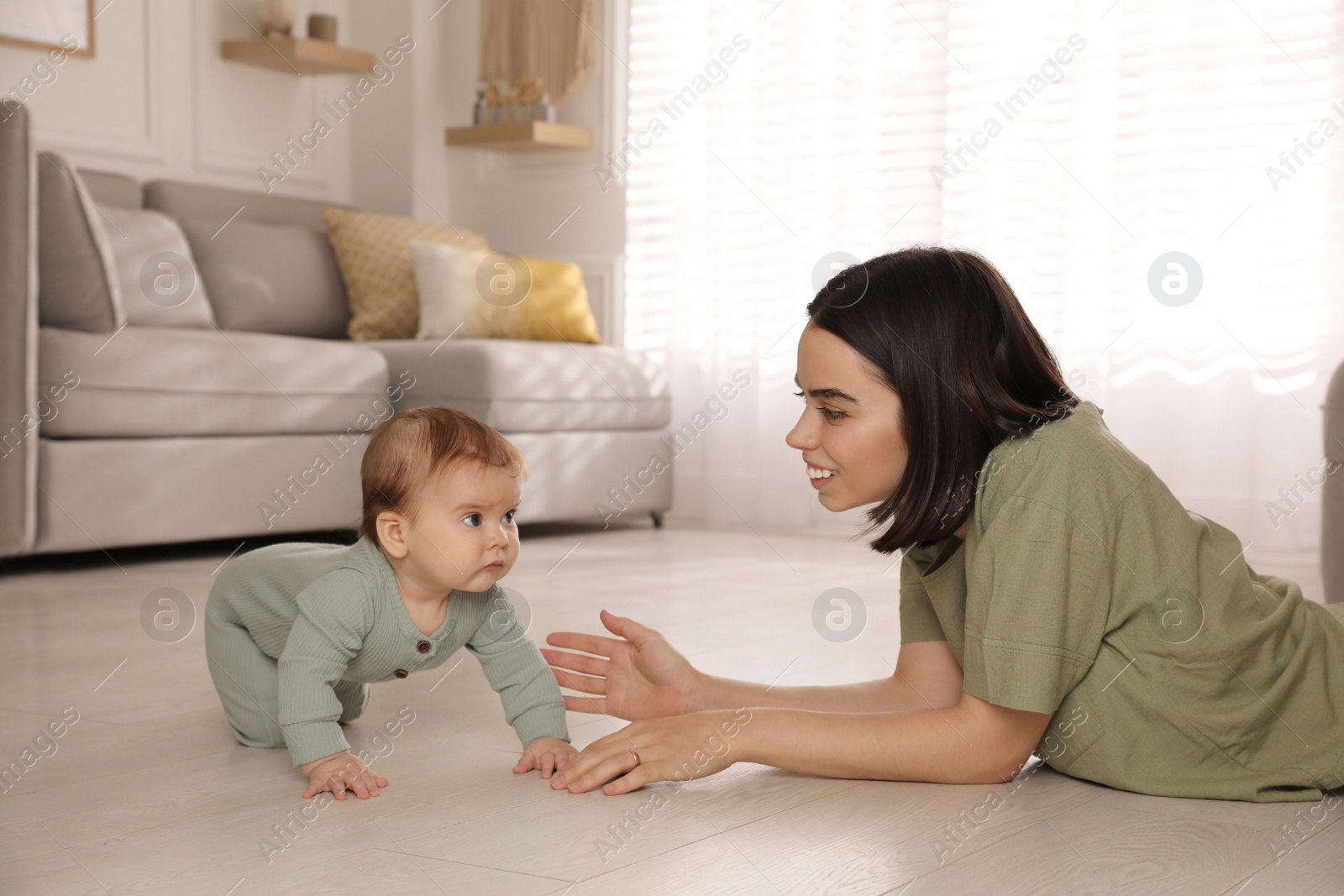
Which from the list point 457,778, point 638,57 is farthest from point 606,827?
point 638,57

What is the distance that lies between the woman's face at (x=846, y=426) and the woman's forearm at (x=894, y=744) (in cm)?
21

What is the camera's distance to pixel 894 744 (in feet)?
4.02

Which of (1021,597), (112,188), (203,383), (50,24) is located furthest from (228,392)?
(1021,597)

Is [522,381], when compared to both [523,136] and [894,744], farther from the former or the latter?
[894,744]

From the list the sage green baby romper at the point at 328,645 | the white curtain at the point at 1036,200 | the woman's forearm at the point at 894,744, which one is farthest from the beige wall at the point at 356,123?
the woman's forearm at the point at 894,744

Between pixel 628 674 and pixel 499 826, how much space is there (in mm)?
323

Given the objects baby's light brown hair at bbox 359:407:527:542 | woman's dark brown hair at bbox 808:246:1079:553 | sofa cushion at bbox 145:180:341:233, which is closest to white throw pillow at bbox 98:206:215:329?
sofa cushion at bbox 145:180:341:233

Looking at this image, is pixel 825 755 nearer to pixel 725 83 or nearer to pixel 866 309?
pixel 866 309

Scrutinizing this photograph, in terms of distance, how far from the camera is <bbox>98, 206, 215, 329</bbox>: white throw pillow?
3.45 meters

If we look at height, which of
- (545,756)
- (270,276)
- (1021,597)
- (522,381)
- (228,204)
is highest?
(228,204)

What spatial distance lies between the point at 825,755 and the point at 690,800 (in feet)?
0.44

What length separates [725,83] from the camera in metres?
4.15

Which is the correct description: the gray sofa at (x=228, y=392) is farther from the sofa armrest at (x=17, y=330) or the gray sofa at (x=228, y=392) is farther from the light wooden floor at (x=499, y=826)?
the light wooden floor at (x=499, y=826)

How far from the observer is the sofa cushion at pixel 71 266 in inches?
114
